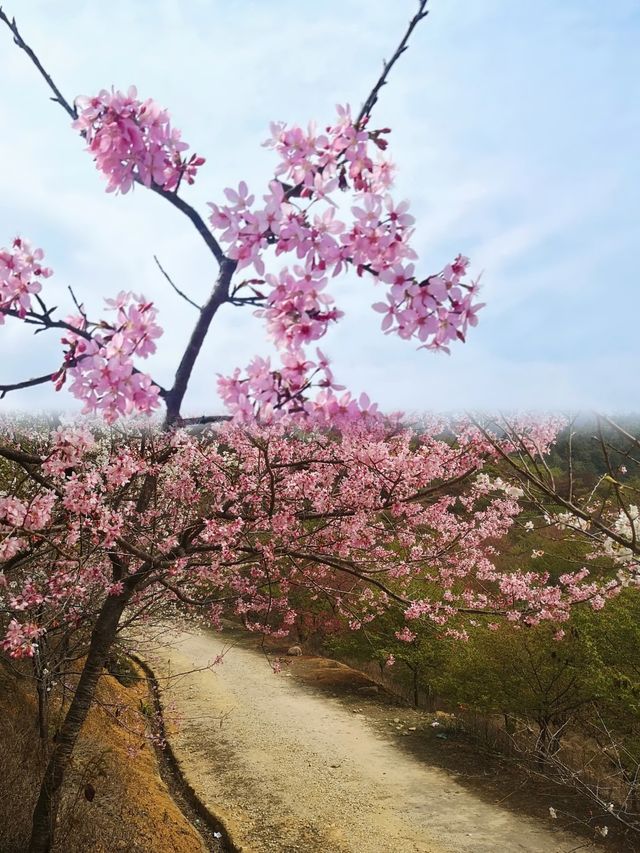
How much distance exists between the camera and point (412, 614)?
712 centimetres

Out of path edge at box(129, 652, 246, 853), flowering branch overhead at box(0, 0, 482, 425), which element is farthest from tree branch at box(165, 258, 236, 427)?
path edge at box(129, 652, 246, 853)

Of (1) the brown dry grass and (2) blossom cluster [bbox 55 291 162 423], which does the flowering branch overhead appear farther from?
(1) the brown dry grass

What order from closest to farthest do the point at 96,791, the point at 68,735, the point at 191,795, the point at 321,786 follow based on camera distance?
the point at 68,735 < the point at 96,791 < the point at 191,795 < the point at 321,786

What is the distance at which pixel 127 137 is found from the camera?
2.55m

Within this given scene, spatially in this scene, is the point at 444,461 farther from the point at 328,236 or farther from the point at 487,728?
the point at 487,728

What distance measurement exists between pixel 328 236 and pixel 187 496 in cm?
560

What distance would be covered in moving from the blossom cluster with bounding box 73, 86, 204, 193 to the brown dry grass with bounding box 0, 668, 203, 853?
6.11 meters

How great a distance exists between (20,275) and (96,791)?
276 inches

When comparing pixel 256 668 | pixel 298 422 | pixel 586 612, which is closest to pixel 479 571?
pixel 586 612

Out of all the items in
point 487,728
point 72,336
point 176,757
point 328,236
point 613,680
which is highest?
point 328,236

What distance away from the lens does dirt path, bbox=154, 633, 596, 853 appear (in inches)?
303

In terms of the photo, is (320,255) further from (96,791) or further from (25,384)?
(96,791)

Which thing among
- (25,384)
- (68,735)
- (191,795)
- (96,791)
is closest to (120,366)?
(25,384)

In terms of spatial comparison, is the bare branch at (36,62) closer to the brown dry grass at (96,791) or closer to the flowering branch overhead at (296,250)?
the flowering branch overhead at (296,250)
